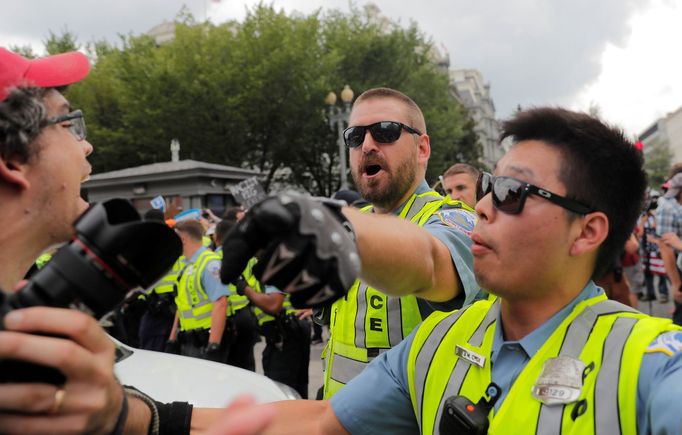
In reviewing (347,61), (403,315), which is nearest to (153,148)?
(347,61)

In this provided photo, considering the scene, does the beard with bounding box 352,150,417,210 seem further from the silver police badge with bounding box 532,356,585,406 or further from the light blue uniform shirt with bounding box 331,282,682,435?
the silver police badge with bounding box 532,356,585,406

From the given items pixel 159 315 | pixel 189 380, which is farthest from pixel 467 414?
pixel 159 315

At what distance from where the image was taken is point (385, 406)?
185 centimetres

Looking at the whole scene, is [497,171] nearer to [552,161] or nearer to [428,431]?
[552,161]

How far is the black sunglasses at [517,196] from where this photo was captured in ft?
5.61

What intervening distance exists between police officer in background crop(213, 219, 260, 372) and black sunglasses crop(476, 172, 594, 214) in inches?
186

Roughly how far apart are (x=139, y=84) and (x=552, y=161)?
24.3 m

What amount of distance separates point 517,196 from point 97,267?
3.89 ft

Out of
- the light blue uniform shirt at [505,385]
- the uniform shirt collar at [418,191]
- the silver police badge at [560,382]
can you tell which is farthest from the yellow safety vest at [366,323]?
Answer: the silver police badge at [560,382]

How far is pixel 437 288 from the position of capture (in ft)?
5.76

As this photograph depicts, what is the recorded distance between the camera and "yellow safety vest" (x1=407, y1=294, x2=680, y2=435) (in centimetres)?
138

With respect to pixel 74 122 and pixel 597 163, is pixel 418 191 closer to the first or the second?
pixel 597 163

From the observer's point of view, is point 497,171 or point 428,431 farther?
point 497,171

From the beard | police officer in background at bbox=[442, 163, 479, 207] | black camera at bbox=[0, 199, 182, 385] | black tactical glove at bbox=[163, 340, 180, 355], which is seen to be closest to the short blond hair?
the beard
